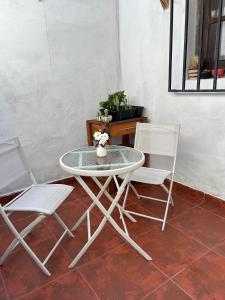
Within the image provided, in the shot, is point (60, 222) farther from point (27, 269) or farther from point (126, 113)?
point (126, 113)

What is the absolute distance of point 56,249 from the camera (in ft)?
6.19

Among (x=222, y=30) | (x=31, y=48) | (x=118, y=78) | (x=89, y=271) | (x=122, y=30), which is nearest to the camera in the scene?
(x=89, y=271)

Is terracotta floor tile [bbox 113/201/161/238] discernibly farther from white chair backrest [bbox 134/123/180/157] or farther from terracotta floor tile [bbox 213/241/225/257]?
white chair backrest [bbox 134/123/180/157]

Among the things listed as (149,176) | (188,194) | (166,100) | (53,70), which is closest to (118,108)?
(166,100)

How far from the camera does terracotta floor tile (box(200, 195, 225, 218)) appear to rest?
2293 mm

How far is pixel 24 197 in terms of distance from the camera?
1817 mm

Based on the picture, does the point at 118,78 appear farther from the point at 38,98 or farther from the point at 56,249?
the point at 56,249

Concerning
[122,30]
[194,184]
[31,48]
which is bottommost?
[194,184]

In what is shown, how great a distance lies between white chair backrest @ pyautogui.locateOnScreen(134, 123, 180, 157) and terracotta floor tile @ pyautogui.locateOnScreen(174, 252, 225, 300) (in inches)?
39.2

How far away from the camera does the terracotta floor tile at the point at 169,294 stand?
141 centimetres

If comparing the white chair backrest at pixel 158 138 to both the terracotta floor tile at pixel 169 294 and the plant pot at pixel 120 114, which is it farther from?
the terracotta floor tile at pixel 169 294

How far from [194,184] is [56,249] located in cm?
162

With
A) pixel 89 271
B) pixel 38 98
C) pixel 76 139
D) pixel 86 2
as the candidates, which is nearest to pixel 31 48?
pixel 38 98

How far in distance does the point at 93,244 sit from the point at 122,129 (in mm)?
1370
